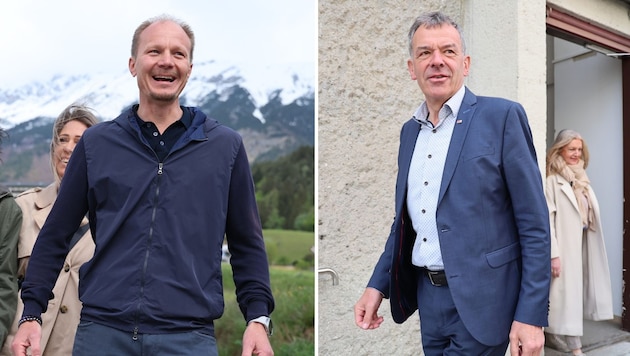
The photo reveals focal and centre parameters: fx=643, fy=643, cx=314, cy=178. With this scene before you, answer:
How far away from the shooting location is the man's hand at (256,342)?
1960mm

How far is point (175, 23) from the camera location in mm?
2008

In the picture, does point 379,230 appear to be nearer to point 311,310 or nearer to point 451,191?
point 311,310

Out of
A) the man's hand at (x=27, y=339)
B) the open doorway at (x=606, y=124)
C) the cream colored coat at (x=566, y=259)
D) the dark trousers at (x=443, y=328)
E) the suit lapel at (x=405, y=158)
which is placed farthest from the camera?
the open doorway at (x=606, y=124)

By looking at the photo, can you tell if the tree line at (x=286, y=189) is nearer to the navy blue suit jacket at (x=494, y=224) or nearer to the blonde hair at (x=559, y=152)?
the blonde hair at (x=559, y=152)

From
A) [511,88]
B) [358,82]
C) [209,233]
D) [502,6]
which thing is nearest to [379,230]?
[358,82]

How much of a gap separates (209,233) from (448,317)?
0.89 m

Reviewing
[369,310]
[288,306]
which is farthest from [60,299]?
[288,306]

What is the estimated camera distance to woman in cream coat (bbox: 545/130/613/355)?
537 centimetres

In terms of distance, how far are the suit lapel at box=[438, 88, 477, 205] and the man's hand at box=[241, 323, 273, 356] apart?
75 centimetres

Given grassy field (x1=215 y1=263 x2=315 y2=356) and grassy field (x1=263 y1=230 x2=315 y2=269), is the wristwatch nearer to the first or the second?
grassy field (x1=215 y1=263 x2=315 y2=356)

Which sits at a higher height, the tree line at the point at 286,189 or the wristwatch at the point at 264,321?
the tree line at the point at 286,189

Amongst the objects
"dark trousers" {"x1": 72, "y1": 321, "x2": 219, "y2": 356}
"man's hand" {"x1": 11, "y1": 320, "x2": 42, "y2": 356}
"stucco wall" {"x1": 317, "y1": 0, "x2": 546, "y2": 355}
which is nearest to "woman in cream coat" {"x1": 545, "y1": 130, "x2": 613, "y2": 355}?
"stucco wall" {"x1": 317, "y1": 0, "x2": 546, "y2": 355}

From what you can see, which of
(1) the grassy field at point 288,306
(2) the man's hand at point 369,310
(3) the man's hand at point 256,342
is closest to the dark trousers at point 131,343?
(3) the man's hand at point 256,342

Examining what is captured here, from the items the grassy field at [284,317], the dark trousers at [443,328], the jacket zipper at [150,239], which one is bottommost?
the grassy field at [284,317]
